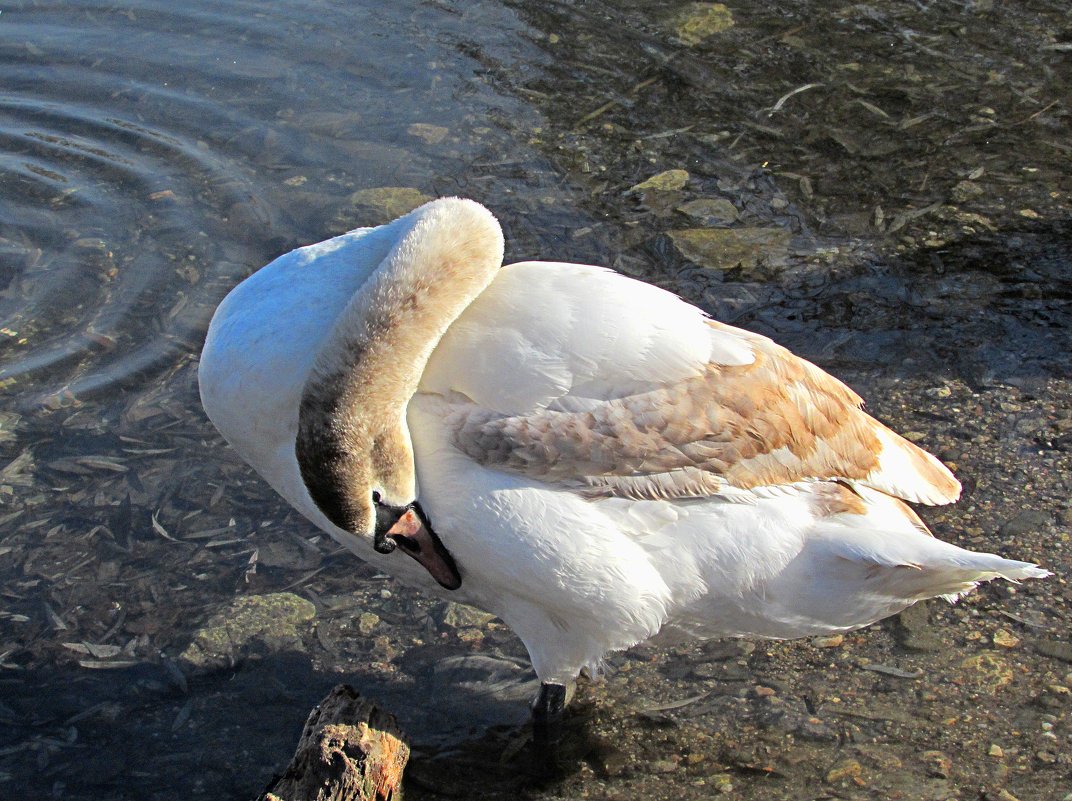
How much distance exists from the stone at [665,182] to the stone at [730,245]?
42cm

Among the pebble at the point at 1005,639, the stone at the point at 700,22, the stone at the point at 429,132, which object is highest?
the stone at the point at 700,22

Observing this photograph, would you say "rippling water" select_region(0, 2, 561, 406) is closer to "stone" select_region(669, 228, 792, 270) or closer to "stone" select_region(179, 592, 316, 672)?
"stone" select_region(669, 228, 792, 270)

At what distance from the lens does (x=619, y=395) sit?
3998 millimetres

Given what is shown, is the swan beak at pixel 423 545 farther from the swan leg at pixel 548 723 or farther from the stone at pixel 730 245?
the stone at pixel 730 245

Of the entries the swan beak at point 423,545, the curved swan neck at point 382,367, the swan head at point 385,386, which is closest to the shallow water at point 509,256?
the swan beak at point 423,545

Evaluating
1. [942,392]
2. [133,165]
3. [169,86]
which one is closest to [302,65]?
[169,86]

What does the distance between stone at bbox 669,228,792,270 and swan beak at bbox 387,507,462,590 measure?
10.4 feet

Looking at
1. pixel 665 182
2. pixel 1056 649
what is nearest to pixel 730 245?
pixel 665 182

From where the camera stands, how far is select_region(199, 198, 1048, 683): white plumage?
3816 mm

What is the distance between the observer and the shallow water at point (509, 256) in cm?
445

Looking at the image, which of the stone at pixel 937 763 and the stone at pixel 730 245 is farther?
the stone at pixel 730 245

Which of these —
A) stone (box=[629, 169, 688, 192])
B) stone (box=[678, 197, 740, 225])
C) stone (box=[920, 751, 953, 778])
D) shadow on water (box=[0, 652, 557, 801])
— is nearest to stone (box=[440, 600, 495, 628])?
shadow on water (box=[0, 652, 557, 801])

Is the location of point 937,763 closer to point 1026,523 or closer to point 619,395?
point 1026,523

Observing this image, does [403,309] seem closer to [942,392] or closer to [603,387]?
[603,387]
